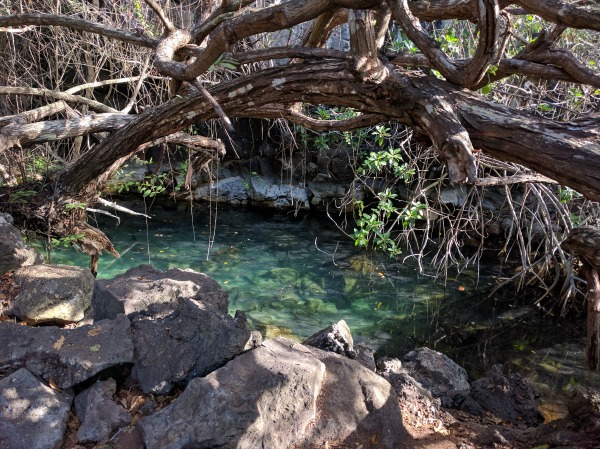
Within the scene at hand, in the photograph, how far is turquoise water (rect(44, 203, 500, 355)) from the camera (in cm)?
704

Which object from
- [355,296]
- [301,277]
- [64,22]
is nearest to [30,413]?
[64,22]

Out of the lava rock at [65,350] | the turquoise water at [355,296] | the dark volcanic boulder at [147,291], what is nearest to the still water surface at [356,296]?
the turquoise water at [355,296]

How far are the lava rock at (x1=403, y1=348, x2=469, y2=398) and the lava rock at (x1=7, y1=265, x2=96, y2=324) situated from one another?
2816 millimetres

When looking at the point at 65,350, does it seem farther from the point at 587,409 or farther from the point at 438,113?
the point at 587,409

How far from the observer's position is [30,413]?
266 centimetres

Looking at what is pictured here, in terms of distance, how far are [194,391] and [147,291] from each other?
1409 mm

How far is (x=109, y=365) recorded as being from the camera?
2.99m

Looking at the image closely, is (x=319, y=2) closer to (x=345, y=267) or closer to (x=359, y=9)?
(x=359, y=9)

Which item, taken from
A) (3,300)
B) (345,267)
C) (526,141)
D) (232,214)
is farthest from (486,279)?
(3,300)

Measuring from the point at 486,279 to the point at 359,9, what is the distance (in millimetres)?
6864

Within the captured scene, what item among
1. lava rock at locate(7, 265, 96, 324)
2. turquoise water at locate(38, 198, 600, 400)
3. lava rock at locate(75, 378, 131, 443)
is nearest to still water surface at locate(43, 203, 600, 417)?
turquoise water at locate(38, 198, 600, 400)

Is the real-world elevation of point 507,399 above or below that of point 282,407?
below

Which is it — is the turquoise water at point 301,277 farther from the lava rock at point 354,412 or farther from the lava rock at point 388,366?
the lava rock at point 354,412

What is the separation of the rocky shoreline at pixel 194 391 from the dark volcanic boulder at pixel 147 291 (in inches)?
0.7
